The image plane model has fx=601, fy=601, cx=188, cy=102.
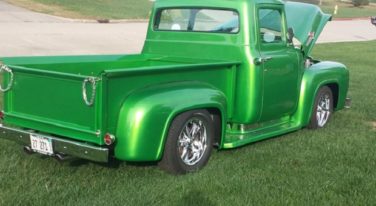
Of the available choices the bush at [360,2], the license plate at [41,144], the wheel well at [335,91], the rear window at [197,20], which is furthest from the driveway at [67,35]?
the bush at [360,2]

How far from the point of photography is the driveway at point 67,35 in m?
15.6

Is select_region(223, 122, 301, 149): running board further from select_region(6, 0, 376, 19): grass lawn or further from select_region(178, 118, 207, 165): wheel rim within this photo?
select_region(6, 0, 376, 19): grass lawn

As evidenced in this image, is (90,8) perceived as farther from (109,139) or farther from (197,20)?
(109,139)

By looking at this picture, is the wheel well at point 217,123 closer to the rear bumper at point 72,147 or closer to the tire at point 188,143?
the tire at point 188,143

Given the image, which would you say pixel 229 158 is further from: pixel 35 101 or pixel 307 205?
pixel 35 101

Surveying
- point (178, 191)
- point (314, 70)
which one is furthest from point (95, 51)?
point (178, 191)

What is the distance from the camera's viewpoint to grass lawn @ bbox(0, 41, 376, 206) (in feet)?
15.3

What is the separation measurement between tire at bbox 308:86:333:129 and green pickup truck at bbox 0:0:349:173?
0.05 feet

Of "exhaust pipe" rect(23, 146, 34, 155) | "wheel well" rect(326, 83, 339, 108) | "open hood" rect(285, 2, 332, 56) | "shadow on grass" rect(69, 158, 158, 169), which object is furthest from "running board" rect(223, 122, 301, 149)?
"exhaust pipe" rect(23, 146, 34, 155)

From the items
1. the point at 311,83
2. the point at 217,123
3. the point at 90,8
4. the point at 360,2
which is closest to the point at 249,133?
the point at 217,123

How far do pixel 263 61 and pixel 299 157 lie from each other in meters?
1.04

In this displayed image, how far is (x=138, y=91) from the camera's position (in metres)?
4.91

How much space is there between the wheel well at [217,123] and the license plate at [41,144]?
1.52 meters

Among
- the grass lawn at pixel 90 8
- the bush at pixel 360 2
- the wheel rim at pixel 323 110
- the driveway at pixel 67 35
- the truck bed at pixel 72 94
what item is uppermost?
the truck bed at pixel 72 94
